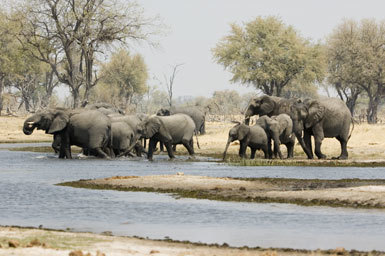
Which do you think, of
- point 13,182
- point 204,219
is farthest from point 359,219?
point 13,182

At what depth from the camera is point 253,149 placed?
35312mm

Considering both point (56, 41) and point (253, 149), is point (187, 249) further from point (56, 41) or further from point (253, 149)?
point (56, 41)

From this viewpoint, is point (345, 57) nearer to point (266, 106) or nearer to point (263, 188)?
point (266, 106)

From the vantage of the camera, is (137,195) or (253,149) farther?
(253,149)

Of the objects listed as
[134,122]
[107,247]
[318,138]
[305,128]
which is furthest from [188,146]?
[107,247]

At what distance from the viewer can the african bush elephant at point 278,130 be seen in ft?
116

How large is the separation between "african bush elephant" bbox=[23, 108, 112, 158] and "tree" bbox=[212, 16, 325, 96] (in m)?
38.5

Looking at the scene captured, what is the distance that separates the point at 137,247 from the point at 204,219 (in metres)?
3.96

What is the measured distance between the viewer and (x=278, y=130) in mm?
35469

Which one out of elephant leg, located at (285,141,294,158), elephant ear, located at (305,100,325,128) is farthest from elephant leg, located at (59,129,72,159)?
elephant ear, located at (305,100,325,128)

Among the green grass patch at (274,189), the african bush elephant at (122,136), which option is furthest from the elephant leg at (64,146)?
the green grass patch at (274,189)

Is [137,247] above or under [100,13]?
under

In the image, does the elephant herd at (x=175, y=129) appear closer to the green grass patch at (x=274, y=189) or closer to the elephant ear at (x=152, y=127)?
the elephant ear at (x=152, y=127)

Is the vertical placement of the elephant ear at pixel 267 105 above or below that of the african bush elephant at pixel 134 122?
above
